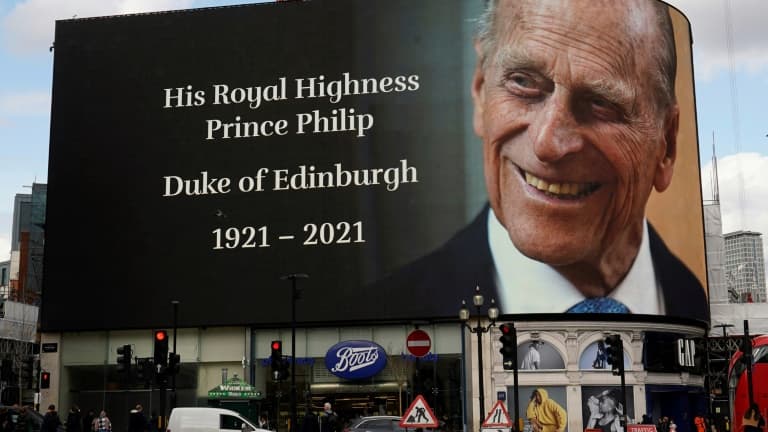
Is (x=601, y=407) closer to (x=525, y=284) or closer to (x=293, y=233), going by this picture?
(x=525, y=284)

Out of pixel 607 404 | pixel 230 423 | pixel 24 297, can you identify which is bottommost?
pixel 230 423

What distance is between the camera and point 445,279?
53250mm

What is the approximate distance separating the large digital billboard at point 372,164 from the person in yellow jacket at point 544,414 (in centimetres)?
431

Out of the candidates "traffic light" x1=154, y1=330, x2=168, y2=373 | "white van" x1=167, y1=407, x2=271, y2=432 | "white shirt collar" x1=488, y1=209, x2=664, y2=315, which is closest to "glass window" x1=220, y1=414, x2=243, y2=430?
"white van" x1=167, y1=407, x2=271, y2=432

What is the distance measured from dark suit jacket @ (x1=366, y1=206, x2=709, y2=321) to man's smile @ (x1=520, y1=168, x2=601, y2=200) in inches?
107

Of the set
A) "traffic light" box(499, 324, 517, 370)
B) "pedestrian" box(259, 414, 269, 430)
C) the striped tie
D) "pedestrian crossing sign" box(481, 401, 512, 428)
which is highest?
the striped tie

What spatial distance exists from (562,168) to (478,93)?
5.90m

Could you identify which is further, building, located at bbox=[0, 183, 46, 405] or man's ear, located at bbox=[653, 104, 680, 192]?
building, located at bbox=[0, 183, 46, 405]

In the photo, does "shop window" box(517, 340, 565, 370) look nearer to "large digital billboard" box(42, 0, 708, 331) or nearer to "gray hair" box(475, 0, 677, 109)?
"large digital billboard" box(42, 0, 708, 331)

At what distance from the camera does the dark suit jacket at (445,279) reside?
52.8 meters

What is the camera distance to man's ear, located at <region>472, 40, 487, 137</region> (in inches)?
2111

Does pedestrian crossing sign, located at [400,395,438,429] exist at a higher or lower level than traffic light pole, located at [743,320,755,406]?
lower

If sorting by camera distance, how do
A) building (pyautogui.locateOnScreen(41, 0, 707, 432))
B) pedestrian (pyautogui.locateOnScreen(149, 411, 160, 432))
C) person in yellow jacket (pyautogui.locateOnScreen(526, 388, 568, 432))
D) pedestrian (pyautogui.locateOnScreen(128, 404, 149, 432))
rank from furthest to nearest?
building (pyautogui.locateOnScreen(41, 0, 707, 432)), person in yellow jacket (pyautogui.locateOnScreen(526, 388, 568, 432)), pedestrian (pyautogui.locateOnScreen(149, 411, 160, 432)), pedestrian (pyautogui.locateOnScreen(128, 404, 149, 432))

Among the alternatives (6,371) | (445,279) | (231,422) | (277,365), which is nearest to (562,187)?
(445,279)
